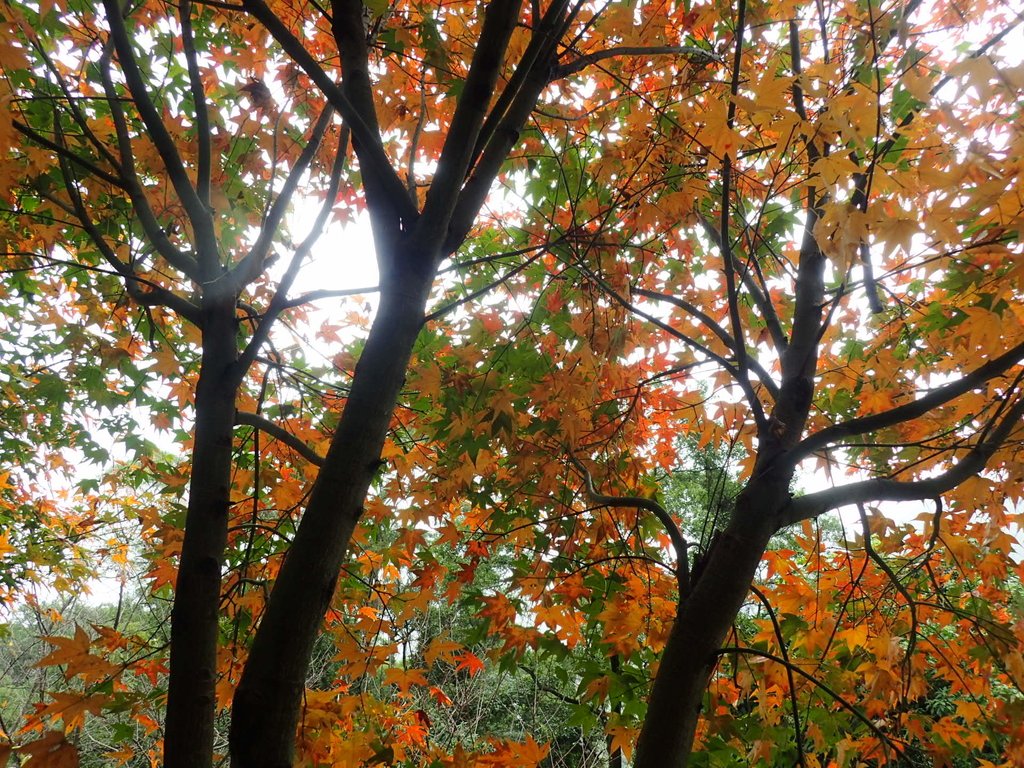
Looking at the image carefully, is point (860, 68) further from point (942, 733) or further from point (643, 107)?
point (942, 733)

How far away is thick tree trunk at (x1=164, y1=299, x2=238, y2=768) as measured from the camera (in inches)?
56.1

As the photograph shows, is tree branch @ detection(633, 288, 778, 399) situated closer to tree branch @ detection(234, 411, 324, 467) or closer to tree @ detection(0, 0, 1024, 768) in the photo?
tree @ detection(0, 0, 1024, 768)

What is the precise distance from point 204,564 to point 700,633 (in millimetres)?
1302

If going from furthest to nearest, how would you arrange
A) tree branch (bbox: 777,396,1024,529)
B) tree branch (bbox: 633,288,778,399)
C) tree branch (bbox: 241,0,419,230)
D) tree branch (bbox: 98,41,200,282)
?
1. tree branch (bbox: 633,288,778,399)
2. tree branch (bbox: 98,41,200,282)
3. tree branch (bbox: 777,396,1024,529)
4. tree branch (bbox: 241,0,419,230)

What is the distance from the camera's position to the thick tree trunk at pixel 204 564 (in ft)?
4.67

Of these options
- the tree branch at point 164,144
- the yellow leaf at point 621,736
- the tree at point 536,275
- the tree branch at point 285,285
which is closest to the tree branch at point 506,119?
the tree at point 536,275

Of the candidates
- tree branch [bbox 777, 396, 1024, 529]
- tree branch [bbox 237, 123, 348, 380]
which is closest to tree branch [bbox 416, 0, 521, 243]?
tree branch [bbox 237, 123, 348, 380]

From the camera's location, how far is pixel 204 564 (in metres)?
1.51

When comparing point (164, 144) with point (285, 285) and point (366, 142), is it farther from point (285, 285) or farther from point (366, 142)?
point (366, 142)

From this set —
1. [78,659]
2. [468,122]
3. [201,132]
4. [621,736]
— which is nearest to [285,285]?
[201,132]

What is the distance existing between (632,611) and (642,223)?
→ 1.62m

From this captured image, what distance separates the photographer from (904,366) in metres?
2.62

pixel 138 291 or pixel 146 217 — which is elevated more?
pixel 146 217

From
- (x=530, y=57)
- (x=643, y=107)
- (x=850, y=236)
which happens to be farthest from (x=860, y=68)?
(x=530, y=57)
